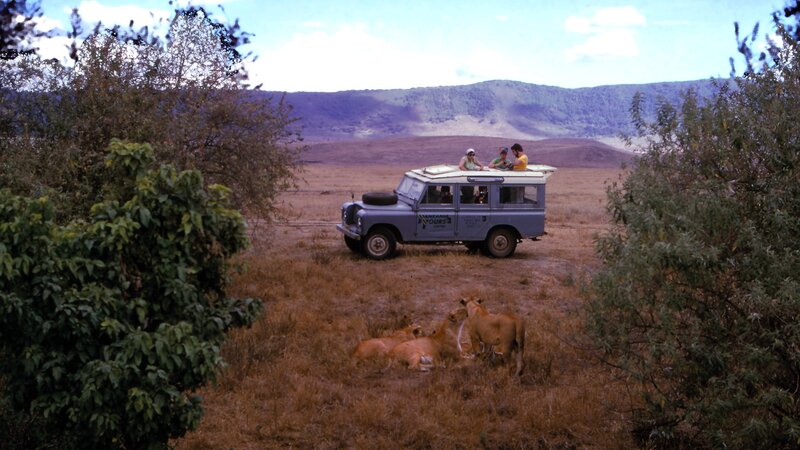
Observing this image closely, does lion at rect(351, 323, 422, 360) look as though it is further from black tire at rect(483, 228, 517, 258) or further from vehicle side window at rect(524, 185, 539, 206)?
vehicle side window at rect(524, 185, 539, 206)

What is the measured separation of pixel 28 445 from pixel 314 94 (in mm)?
147493

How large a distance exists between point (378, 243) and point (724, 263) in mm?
12478

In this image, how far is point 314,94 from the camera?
6019 inches

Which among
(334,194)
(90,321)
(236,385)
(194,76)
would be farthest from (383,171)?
(90,321)

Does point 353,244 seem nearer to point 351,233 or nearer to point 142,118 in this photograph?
point 351,233

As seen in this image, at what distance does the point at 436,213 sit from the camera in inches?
755

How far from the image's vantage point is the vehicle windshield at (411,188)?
762 inches

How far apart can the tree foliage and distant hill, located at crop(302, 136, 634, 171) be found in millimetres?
63632

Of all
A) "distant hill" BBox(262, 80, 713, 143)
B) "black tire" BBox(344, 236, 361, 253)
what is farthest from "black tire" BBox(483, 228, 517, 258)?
"distant hill" BBox(262, 80, 713, 143)

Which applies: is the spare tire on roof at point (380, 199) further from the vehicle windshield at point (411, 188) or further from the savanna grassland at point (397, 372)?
the savanna grassland at point (397, 372)

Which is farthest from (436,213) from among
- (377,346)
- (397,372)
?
(397,372)

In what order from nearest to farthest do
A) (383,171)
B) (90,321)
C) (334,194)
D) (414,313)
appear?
(90,321), (414,313), (334,194), (383,171)

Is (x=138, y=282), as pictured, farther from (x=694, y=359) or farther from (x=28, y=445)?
(x=694, y=359)

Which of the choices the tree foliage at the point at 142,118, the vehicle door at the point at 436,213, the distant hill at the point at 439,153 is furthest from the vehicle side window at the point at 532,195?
the distant hill at the point at 439,153
